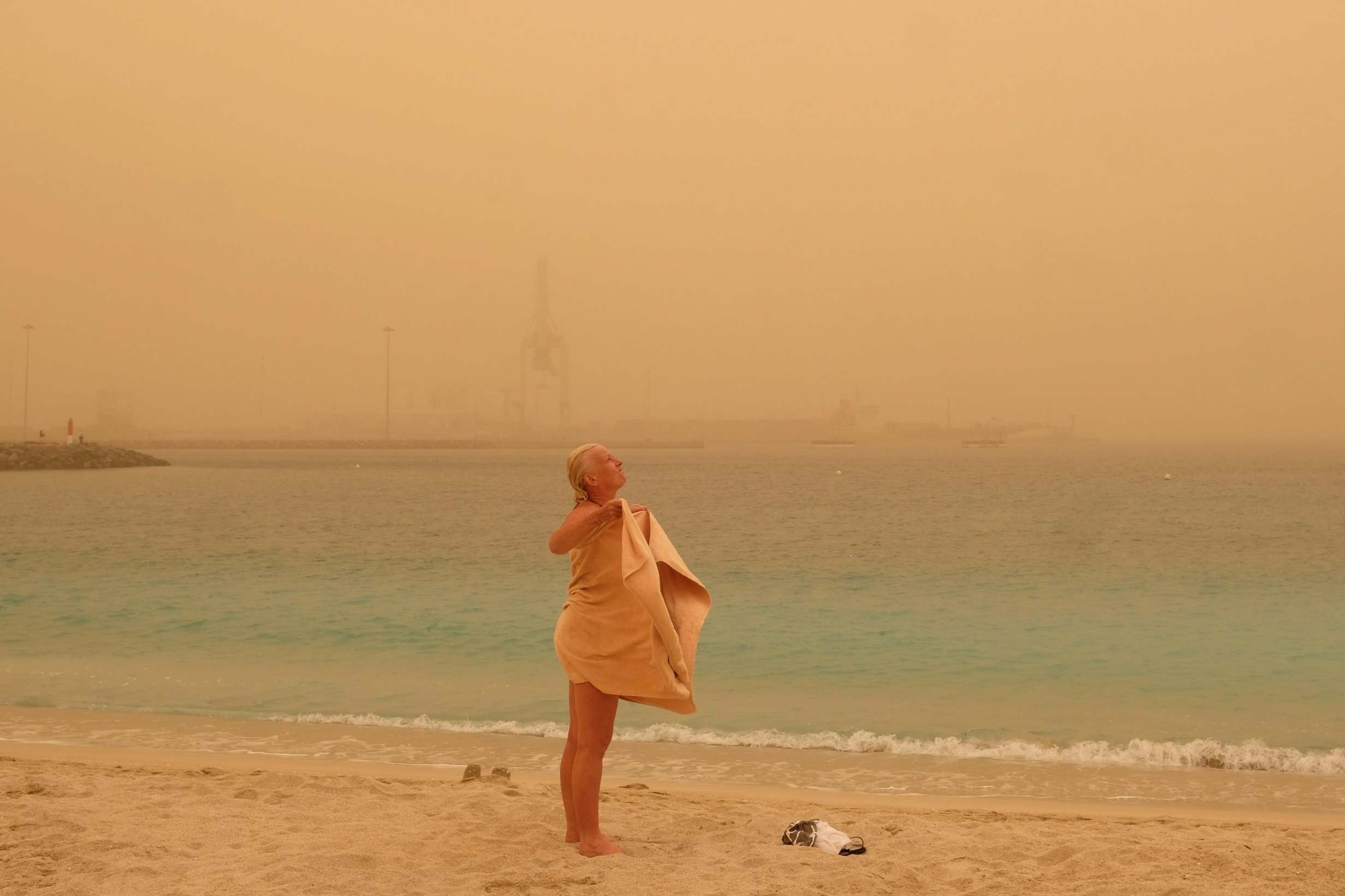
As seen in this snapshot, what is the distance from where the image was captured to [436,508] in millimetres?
53781

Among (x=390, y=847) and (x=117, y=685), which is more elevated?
(x=390, y=847)

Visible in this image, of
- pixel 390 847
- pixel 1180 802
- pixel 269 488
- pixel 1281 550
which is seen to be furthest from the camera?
pixel 269 488

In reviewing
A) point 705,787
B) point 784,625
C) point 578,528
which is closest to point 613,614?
point 578,528

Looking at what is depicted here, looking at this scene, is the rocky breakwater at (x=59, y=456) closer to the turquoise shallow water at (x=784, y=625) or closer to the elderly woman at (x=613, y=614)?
the turquoise shallow water at (x=784, y=625)

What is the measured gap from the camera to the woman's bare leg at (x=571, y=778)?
4.61 meters

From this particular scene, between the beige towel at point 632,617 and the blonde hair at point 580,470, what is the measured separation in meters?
0.19

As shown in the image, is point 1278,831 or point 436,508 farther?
point 436,508

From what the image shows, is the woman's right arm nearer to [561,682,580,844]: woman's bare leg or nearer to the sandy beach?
[561,682,580,844]: woman's bare leg

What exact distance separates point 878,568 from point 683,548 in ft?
28.1

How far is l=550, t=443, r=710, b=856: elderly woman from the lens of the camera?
14.0 ft

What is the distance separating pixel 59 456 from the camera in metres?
98.9

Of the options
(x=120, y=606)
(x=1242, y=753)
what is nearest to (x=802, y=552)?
(x=120, y=606)

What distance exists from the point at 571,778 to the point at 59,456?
4313 inches

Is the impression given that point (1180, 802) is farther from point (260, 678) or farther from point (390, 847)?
point (260, 678)
